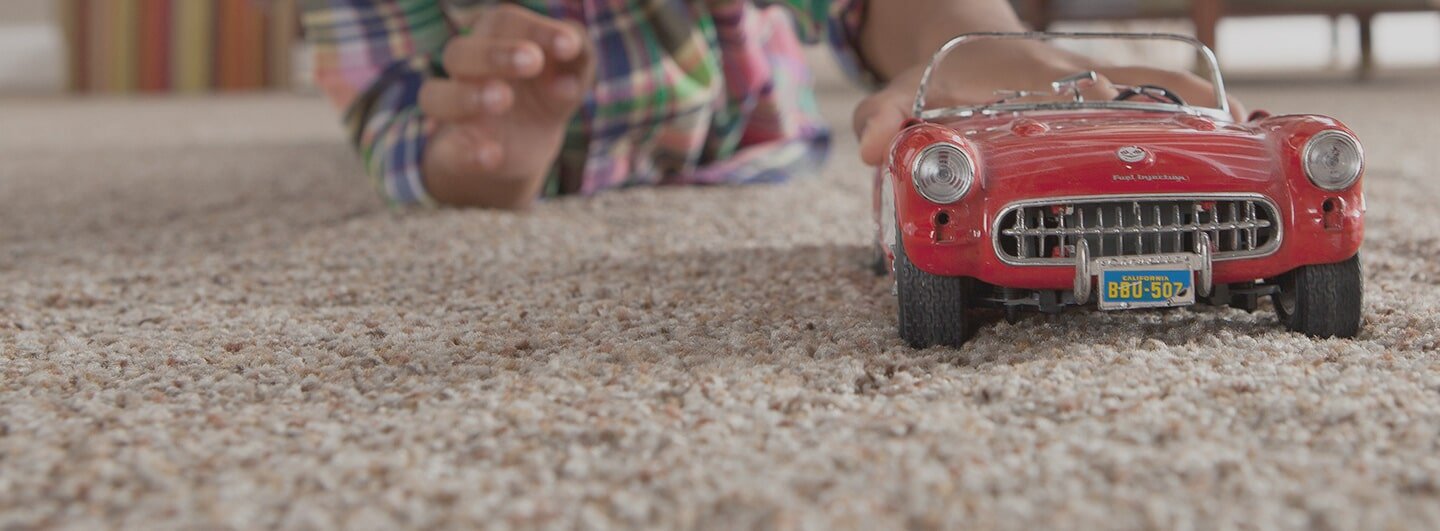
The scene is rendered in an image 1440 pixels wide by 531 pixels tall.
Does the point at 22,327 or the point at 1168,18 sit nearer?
the point at 22,327

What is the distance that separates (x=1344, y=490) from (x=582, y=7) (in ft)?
3.30

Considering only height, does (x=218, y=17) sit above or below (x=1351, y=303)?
above

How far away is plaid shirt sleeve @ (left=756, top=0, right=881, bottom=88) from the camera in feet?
3.84

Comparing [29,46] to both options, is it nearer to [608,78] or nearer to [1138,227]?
[608,78]

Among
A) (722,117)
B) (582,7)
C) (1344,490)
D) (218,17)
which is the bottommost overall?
(1344,490)

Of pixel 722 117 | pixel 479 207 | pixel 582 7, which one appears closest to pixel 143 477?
pixel 479 207

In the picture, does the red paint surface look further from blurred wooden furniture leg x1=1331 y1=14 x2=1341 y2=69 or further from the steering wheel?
blurred wooden furniture leg x1=1331 y1=14 x2=1341 y2=69

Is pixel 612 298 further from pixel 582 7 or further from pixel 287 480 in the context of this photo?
pixel 582 7

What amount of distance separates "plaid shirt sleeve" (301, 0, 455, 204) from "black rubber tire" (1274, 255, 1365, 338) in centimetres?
87

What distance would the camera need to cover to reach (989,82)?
85 centimetres

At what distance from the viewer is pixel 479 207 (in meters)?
1.29

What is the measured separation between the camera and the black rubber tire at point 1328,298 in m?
0.68

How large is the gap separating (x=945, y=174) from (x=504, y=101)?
580 millimetres

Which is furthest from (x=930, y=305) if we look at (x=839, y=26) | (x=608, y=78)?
(x=608, y=78)
